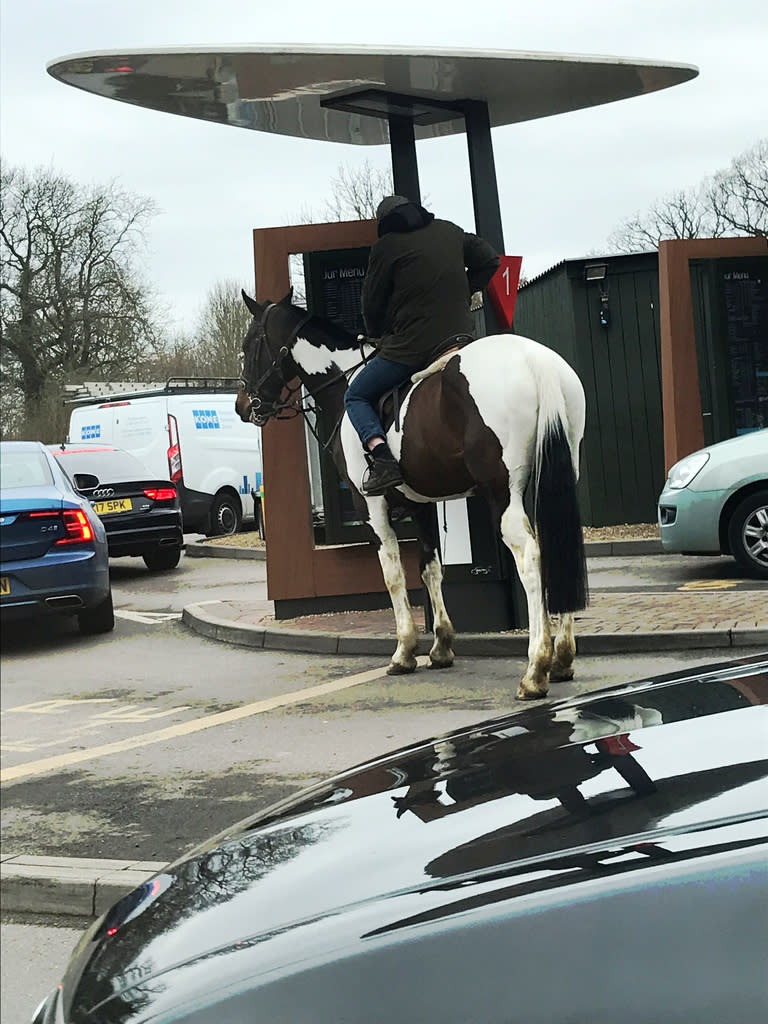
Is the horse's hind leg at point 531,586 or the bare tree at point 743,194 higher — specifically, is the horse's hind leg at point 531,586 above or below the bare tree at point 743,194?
below

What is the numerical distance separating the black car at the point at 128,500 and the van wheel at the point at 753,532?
252 inches

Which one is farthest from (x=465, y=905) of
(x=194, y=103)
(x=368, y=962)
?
(x=194, y=103)

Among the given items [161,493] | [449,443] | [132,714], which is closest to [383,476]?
[449,443]

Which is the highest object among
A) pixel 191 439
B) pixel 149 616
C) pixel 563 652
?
pixel 191 439

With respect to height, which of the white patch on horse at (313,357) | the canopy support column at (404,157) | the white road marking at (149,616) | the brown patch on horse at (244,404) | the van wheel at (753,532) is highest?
the canopy support column at (404,157)

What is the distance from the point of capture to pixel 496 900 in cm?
142

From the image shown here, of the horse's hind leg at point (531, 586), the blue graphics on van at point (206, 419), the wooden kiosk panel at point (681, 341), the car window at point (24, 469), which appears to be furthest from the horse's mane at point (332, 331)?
the wooden kiosk panel at point (681, 341)

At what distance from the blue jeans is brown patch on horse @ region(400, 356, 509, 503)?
0.51 ft

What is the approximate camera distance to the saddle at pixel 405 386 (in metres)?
6.81

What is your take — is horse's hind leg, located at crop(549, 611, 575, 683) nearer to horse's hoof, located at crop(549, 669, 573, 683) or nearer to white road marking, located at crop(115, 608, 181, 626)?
horse's hoof, located at crop(549, 669, 573, 683)

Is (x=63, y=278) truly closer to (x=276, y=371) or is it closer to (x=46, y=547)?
(x=46, y=547)

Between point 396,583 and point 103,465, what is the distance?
4.09 meters

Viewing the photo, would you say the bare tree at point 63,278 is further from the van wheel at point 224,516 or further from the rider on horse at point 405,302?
the rider on horse at point 405,302

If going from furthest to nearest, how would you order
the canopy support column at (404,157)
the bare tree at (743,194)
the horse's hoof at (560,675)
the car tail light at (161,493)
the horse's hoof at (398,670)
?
1. the bare tree at (743,194)
2. the canopy support column at (404,157)
3. the horse's hoof at (398,670)
4. the horse's hoof at (560,675)
5. the car tail light at (161,493)
